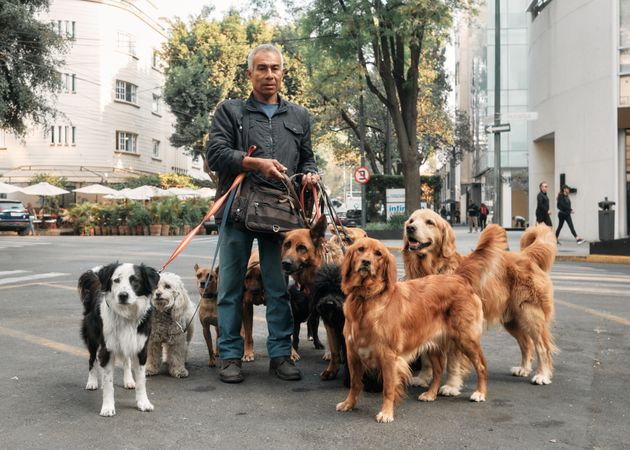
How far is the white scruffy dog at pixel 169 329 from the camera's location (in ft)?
17.5

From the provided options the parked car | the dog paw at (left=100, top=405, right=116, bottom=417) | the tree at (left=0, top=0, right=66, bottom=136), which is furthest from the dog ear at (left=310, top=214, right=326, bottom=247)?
the parked car

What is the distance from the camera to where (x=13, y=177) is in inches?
1702

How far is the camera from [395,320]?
4.21m

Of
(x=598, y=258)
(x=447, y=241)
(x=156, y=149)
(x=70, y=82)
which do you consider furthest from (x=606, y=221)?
(x=156, y=149)

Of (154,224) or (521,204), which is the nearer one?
(154,224)

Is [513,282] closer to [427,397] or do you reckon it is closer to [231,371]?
[427,397]

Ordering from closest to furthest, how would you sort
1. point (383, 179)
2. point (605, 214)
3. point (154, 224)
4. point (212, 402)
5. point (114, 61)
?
point (212, 402), point (605, 214), point (383, 179), point (154, 224), point (114, 61)

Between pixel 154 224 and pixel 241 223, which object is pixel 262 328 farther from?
pixel 154 224

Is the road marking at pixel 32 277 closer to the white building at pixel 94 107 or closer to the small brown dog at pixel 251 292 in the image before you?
the small brown dog at pixel 251 292

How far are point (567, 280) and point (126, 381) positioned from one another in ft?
29.6

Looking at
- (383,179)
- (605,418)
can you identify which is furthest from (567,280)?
(383,179)

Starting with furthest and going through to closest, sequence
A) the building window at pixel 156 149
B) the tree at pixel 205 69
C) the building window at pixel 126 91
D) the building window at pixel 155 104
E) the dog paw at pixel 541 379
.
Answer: the building window at pixel 156 149, the building window at pixel 155 104, the building window at pixel 126 91, the tree at pixel 205 69, the dog paw at pixel 541 379

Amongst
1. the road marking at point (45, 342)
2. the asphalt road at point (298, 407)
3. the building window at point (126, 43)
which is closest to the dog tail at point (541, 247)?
the asphalt road at point (298, 407)

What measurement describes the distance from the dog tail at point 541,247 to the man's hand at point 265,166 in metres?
2.19
